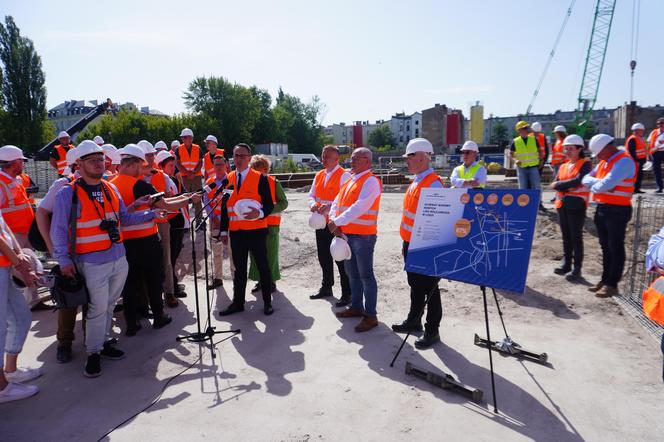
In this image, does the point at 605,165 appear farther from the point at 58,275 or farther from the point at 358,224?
the point at 58,275

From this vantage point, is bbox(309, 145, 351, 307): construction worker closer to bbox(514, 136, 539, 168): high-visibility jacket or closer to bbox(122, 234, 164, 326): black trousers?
bbox(122, 234, 164, 326): black trousers

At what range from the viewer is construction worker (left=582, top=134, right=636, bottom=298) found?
5.15m

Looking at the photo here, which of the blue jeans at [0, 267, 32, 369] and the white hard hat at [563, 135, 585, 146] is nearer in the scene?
the blue jeans at [0, 267, 32, 369]

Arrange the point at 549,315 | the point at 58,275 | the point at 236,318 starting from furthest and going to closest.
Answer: the point at 236,318
the point at 549,315
the point at 58,275

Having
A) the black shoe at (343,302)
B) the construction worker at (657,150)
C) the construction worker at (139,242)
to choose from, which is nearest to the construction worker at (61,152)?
the construction worker at (139,242)

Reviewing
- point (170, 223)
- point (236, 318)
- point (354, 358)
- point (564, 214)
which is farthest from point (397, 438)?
point (564, 214)

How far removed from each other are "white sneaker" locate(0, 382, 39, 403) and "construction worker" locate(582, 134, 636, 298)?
6.43m

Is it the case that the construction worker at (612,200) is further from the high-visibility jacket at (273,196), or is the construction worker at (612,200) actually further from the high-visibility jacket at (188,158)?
the high-visibility jacket at (188,158)

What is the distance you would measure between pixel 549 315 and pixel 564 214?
6.93 ft

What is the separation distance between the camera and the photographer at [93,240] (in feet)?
11.7

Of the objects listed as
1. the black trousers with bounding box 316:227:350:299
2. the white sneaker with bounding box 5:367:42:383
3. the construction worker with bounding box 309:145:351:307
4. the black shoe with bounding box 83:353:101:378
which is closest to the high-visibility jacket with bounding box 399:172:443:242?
the construction worker with bounding box 309:145:351:307

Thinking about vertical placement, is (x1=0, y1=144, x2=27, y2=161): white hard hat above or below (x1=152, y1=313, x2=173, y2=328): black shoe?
above

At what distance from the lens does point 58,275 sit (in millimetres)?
3576

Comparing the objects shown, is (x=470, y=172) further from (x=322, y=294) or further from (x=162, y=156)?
(x=162, y=156)
